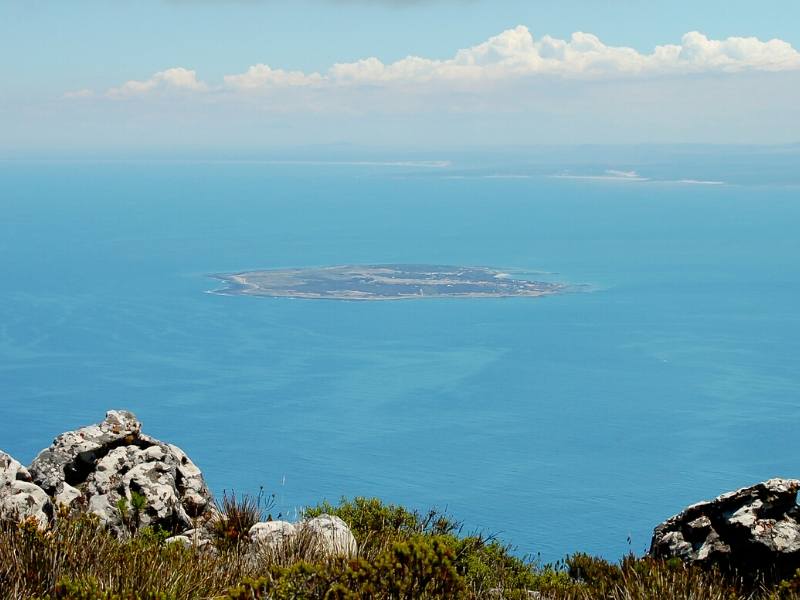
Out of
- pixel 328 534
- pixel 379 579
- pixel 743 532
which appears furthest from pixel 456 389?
pixel 379 579

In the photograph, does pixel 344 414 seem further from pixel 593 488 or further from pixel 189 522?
pixel 189 522

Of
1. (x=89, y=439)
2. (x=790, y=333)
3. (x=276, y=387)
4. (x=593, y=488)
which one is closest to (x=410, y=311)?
(x=276, y=387)

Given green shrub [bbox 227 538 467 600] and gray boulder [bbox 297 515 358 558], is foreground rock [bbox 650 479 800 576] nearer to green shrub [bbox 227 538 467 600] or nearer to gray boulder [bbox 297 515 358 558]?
gray boulder [bbox 297 515 358 558]

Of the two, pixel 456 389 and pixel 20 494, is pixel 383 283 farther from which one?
pixel 20 494

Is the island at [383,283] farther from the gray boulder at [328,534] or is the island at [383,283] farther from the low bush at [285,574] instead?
the low bush at [285,574]

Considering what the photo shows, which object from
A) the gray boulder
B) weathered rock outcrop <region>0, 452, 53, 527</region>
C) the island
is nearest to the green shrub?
the gray boulder

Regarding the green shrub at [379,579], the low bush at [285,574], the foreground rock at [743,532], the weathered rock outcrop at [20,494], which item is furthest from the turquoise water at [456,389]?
the green shrub at [379,579]
